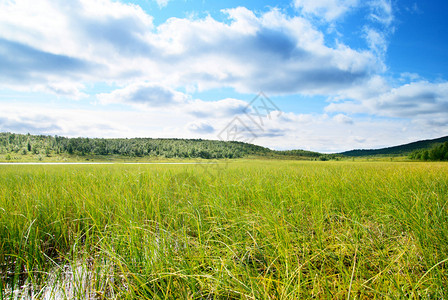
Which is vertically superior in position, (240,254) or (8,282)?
(240,254)

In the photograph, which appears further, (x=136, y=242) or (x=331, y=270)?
(x=136, y=242)

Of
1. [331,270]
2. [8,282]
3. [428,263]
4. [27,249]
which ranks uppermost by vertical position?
[428,263]

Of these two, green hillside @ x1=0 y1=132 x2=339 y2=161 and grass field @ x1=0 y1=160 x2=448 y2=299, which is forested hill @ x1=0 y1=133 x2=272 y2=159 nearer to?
green hillside @ x1=0 y1=132 x2=339 y2=161

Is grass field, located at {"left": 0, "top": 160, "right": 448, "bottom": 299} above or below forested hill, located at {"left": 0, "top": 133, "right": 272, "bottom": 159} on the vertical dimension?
below

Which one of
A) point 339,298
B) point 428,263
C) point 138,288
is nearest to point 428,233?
point 428,263

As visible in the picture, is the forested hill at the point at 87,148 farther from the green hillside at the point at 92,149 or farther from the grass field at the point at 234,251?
the grass field at the point at 234,251

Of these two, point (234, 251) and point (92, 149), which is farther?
point (92, 149)

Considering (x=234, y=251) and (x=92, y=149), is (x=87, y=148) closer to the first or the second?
(x=92, y=149)

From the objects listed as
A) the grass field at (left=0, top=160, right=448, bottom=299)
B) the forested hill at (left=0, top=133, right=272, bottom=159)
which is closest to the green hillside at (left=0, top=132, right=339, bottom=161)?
the forested hill at (left=0, top=133, right=272, bottom=159)

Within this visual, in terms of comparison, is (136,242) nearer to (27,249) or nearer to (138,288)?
(138,288)

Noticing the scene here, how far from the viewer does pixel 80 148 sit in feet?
Result: 242

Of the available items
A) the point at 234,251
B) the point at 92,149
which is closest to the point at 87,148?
the point at 92,149

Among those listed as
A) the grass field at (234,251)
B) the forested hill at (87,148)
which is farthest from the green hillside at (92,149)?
the grass field at (234,251)

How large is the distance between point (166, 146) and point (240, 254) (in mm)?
78594
